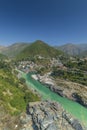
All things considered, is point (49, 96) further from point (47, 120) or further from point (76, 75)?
point (47, 120)

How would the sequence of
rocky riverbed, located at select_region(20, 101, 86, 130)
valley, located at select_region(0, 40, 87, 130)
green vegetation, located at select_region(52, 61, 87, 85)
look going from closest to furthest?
rocky riverbed, located at select_region(20, 101, 86, 130) < valley, located at select_region(0, 40, 87, 130) < green vegetation, located at select_region(52, 61, 87, 85)

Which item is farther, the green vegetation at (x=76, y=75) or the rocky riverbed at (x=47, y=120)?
the green vegetation at (x=76, y=75)

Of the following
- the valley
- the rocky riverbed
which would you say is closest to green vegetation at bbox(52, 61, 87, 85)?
the valley

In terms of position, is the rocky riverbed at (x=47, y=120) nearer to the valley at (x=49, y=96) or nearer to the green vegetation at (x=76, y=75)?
the valley at (x=49, y=96)

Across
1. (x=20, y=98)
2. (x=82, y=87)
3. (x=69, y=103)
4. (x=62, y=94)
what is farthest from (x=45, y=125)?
(x=82, y=87)

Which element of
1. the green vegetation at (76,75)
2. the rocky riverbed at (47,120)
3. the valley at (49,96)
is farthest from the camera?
the green vegetation at (76,75)

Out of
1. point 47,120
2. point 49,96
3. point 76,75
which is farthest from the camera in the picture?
point 76,75

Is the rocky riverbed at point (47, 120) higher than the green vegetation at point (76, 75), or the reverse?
the rocky riverbed at point (47, 120)

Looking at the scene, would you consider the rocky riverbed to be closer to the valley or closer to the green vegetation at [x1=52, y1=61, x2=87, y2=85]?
the valley

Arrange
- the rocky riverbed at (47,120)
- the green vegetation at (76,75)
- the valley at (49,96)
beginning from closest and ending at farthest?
1. the rocky riverbed at (47,120)
2. the valley at (49,96)
3. the green vegetation at (76,75)

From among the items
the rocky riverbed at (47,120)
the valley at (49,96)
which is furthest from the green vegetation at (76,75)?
the rocky riverbed at (47,120)

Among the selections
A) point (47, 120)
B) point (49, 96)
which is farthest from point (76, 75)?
point (47, 120)
